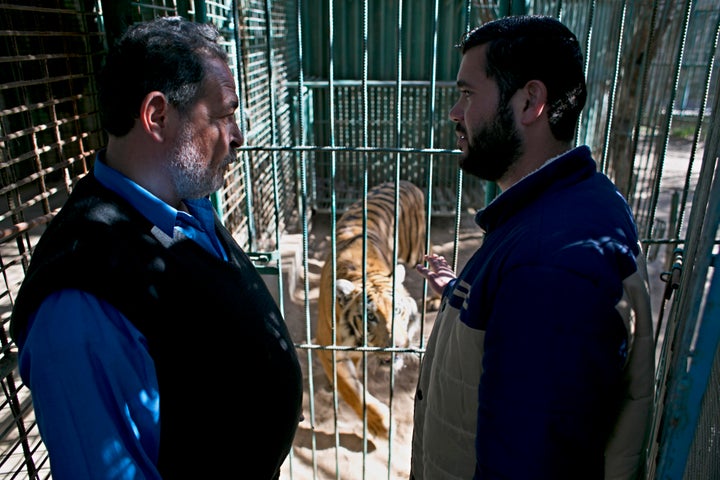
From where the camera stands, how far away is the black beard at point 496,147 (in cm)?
112

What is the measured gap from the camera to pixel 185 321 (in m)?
1.04

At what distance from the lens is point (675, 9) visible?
4258 mm

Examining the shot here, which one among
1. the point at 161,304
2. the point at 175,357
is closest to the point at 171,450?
the point at 175,357

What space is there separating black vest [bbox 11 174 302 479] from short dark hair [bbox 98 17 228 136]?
0.16 metres

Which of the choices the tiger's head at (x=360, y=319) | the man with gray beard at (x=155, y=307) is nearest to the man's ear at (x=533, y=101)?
the man with gray beard at (x=155, y=307)

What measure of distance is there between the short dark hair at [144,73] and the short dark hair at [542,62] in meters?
0.65

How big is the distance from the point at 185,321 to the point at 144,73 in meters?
0.53

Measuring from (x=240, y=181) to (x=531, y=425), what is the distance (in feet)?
10.4

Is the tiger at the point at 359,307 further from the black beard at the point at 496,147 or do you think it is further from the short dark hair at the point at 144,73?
the short dark hair at the point at 144,73

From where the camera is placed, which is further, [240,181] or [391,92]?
[391,92]

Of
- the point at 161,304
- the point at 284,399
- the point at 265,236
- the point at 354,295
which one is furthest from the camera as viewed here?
the point at 265,236

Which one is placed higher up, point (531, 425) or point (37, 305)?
point (37, 305)

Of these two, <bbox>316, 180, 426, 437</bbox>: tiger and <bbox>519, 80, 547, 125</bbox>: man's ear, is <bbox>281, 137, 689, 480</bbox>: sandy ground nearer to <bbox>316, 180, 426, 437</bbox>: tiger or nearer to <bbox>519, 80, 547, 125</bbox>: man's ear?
<bbox>316, 180, 426, 437</bbox>: tiger

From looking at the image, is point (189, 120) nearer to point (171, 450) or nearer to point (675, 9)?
point (171, 450)
